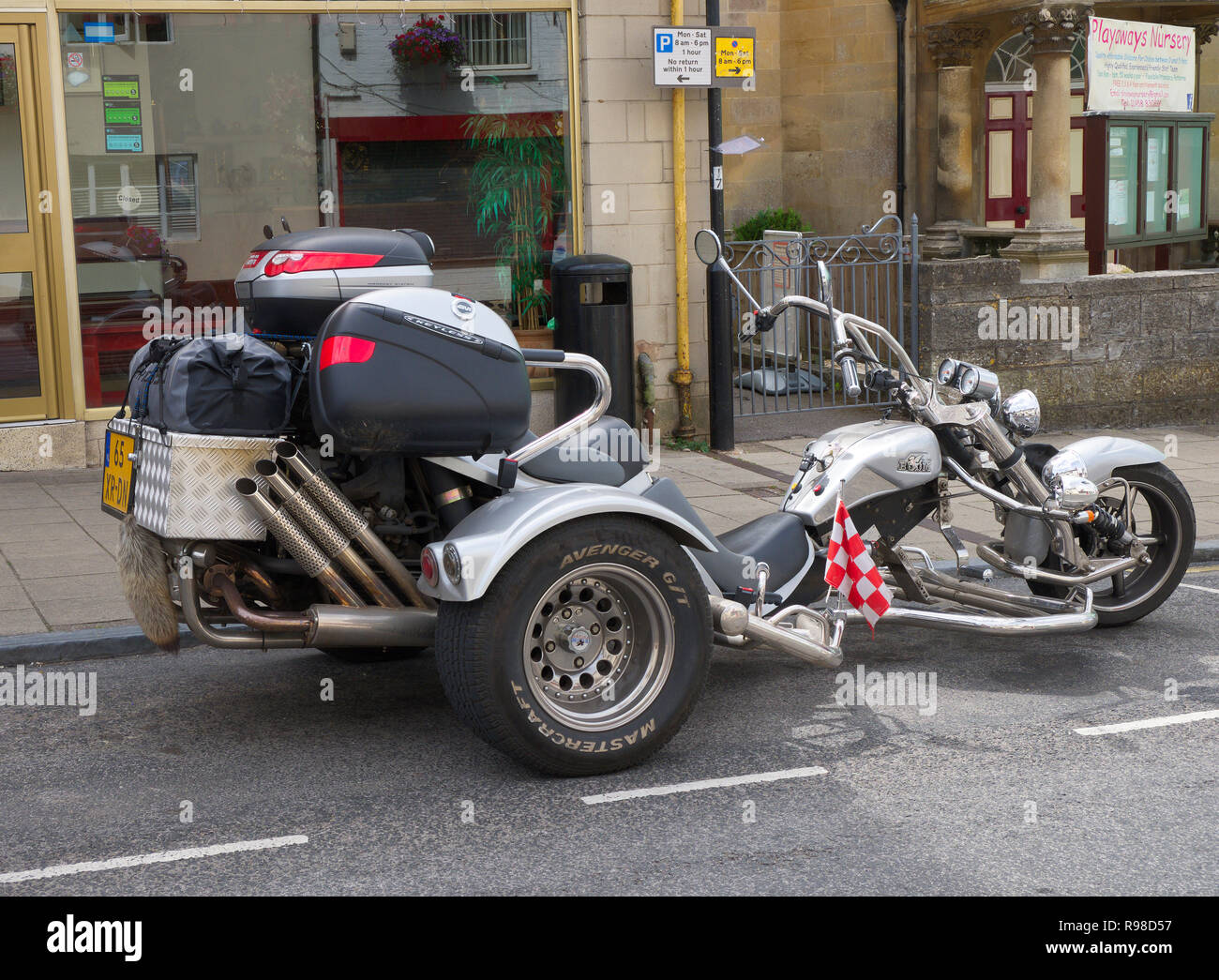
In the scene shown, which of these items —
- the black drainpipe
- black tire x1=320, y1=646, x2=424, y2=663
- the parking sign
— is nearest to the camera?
black tire x1=320, y1=646, x2=424, y2=663

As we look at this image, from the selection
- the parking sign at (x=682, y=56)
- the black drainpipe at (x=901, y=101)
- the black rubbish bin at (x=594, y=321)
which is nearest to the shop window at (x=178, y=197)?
the black rubbish bin at (x=594, y=321)

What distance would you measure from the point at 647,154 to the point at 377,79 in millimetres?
2052

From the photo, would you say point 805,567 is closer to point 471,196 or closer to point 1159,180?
point 471,196

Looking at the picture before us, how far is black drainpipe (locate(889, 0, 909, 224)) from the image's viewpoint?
19.8 metres

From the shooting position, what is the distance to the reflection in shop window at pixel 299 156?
10445mm

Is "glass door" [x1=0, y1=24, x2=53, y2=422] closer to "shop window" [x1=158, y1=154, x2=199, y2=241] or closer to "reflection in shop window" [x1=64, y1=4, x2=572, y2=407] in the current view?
"reflection in shop window" [x1=64, y1=4, x2=572, y2=407]

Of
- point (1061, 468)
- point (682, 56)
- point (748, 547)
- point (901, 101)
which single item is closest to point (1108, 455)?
point (1061, 468)

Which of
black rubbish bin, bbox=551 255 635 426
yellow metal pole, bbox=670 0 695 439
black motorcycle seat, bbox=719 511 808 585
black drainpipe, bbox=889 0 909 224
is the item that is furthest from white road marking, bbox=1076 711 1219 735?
black drainpipe, bbox=889 0 909 224

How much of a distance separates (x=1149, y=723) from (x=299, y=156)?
771 centimetres

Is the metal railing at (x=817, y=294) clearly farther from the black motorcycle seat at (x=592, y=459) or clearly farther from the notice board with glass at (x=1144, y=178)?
the black motorcycle seat at (x=592, y=459)

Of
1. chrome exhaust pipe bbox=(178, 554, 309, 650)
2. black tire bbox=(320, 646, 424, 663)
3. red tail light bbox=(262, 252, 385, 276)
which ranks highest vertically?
red tail light bbox=(262, 252, 385, 276)

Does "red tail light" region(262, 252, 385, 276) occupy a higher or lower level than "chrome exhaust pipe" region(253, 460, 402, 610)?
higher

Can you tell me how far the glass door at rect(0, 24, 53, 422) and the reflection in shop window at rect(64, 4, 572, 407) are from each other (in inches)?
10.5
